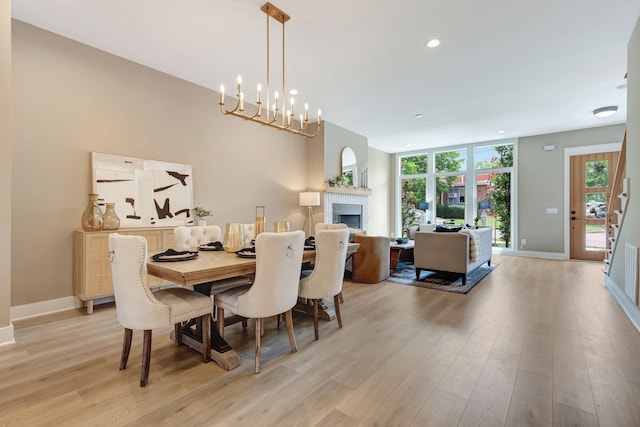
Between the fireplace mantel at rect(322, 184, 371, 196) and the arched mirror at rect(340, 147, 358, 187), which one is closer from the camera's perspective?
the fireplace mantel at rect(322, 184, 371, 196)

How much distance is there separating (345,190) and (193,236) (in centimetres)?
406

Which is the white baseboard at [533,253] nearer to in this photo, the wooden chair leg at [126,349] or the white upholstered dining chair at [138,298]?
the white upholstered dining chair at [138,298]

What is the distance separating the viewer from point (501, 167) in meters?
7.69

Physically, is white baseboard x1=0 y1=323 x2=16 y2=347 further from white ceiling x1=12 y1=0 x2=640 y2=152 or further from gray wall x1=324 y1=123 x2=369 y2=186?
gray wall x1=324 y1=123 x2=369 y2=186

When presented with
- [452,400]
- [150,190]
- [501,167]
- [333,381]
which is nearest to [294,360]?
[333,381]

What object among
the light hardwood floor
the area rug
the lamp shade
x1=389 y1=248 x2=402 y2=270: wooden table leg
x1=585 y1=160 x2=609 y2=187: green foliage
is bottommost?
the light hardwood floor

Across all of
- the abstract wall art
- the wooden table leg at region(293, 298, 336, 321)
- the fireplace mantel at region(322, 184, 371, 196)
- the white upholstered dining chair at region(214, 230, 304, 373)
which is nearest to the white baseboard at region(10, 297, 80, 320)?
the abstract wall art

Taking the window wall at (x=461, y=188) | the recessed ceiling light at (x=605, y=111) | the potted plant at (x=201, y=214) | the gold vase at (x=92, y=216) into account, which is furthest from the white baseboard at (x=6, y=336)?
the recessed ceiling light at (x=605, y=111)

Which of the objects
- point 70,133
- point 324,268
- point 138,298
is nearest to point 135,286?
point 138,298

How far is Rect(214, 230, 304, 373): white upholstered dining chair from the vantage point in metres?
2.03

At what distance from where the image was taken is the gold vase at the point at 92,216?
3.21m

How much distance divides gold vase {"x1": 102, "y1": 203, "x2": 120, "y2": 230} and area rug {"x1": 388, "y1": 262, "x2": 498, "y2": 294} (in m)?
3.73

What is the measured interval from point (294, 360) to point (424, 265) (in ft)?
10.1

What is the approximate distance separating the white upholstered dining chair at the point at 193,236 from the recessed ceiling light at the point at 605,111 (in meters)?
6.73
